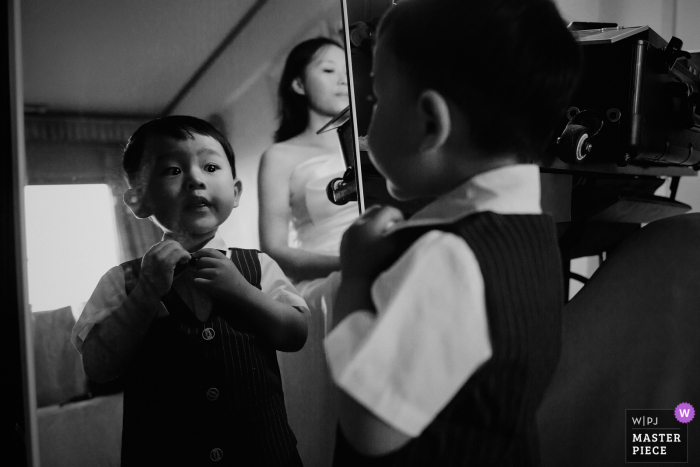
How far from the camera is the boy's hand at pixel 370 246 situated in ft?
1.72

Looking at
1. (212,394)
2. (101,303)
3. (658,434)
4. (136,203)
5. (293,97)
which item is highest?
(293,97)

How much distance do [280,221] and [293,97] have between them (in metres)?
0.17

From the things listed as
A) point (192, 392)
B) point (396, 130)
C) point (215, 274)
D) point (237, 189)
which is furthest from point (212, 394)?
point (396, 130)

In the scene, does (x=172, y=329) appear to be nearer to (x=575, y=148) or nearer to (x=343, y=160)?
(x=343, y=160)

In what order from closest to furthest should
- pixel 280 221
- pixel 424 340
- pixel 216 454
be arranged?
pixel 424 340 < pixel 216 454 < pixel 280 221

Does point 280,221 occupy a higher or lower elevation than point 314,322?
higher

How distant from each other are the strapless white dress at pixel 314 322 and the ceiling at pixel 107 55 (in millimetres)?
209

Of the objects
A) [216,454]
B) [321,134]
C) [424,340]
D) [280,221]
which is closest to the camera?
[424,340]

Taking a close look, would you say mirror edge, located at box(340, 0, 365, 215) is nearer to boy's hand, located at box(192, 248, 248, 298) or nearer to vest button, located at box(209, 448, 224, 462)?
boy's hand, located at box(192, 248, 248, 298)

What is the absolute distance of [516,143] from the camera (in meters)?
0.53

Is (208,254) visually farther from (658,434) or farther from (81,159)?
(658,434)

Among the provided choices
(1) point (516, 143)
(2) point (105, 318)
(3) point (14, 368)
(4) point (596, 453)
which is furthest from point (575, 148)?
(3) point (14, 368)

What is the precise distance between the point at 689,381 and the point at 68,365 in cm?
81

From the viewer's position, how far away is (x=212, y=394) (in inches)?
22.1
